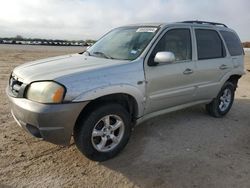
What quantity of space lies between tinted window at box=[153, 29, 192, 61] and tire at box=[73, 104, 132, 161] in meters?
1.16

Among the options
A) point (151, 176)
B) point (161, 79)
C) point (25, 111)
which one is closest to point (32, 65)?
point (25, 111)

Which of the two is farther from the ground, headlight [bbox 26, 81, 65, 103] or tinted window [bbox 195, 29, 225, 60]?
tinted window [bbox 195, 29, 225, 60]

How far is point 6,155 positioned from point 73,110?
1.32 metres

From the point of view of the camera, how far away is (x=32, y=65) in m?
4.54

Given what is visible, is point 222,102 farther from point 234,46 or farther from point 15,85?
point 15,85

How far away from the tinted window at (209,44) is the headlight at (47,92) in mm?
2917

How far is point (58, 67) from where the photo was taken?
421 centimetres

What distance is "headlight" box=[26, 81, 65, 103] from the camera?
362cm

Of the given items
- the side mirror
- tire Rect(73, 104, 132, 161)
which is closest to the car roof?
the side mirror

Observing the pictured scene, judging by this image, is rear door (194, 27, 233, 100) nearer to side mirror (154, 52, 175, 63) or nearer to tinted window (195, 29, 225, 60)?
tinted window (195, 29, 225, 60)

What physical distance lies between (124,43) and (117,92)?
118 cm

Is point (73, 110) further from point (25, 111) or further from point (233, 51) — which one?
point (233, 51)

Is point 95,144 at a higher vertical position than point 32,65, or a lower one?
lower

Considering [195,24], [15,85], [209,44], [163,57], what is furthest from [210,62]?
[15,85]
